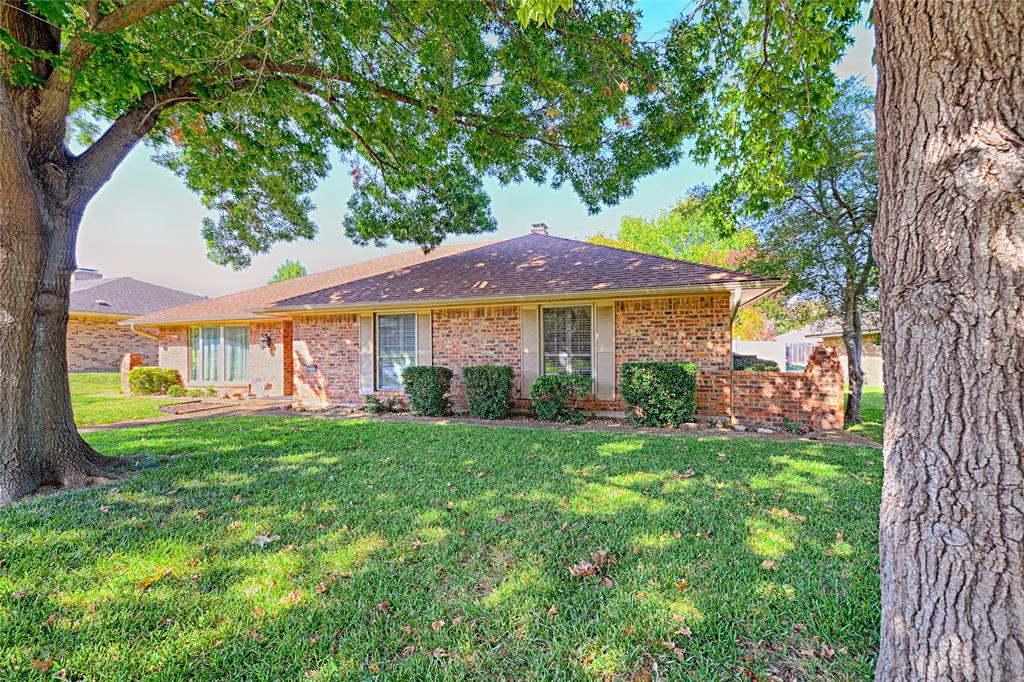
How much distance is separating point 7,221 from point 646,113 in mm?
8160

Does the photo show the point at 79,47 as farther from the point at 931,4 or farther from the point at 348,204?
the point at 931,4

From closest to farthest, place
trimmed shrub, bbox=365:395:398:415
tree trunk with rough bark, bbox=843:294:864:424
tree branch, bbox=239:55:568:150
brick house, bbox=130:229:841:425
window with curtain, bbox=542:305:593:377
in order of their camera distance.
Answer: tree branch, bbox=239:55:568:150, brick house, bbox=130:229:841:425, tree trunk with rough bark, bbox=843:294:864:424, window with curtain, bbox=542:305:593:377, trimmed shrub, bbox=365:395:398:415

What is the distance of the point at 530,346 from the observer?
910 cm

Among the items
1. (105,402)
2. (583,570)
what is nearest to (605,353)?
(583,570)

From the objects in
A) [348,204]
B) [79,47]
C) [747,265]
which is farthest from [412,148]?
[747,265]

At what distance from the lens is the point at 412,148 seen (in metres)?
7.62

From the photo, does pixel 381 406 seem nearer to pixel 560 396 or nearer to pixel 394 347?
pixel 394 347

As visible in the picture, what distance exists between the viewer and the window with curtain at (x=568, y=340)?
880cm

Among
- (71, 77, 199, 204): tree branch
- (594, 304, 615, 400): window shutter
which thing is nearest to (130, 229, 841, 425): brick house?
(594, 304, 615, 400): window shutter

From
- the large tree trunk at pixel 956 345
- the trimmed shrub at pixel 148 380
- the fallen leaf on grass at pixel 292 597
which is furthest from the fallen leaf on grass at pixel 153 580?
the trimmed shrub at pixel 148 380

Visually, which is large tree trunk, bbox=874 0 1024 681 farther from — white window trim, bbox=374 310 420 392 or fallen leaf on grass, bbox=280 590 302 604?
white window trim, bbox=374 310 420 392

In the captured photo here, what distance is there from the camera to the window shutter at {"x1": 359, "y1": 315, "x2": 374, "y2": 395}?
34.1 ft

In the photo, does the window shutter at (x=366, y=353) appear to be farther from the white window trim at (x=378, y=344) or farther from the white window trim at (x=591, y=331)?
the white window trim at (x=591, y=331)

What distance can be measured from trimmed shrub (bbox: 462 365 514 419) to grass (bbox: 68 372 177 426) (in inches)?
276
